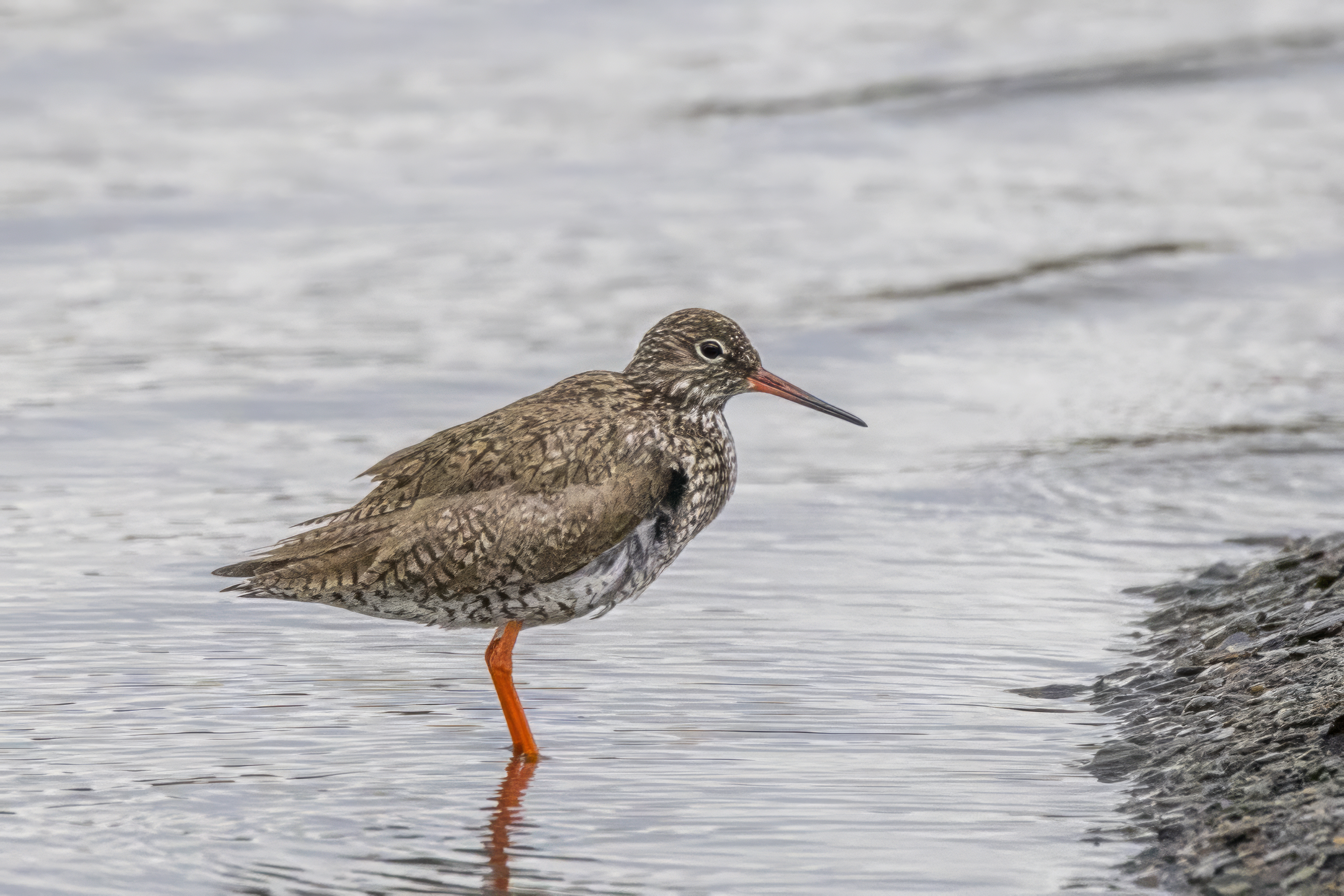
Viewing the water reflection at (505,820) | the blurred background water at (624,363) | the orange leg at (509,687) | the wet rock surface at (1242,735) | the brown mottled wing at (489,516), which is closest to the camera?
the wet rock surface at (1242,735)

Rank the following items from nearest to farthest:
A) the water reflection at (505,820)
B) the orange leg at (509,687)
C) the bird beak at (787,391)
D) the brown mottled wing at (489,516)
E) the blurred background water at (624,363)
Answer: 1. the water reflection at (505,820)
2. the blurred background water at (624,363)
3. the orange leg at (509,687)
4. the brown mottled wing at (489,516)
5. the bird beak at (787,391)

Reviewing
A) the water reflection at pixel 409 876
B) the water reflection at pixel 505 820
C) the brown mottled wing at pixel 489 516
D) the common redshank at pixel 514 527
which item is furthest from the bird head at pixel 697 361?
the water reflection at pixel 409 876

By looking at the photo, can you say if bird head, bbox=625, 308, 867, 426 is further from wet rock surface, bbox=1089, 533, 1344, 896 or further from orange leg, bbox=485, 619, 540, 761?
wet rock surface, bbox=1089, 533, 1344, 896

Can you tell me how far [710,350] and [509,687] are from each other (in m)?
1.40

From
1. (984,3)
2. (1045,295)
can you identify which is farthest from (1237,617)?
(984,3)

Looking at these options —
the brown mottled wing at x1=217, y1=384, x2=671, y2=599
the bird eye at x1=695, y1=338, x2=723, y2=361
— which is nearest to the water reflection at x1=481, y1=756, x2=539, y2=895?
the brown mottled wing at x1=217, y1=384, x2=671, y2=599

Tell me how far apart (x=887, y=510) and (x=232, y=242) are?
256 inches

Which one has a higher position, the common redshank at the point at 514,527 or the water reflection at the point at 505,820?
the common redshank at the point at 514,527

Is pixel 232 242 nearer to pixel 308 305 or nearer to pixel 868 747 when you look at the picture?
pixel 308 305

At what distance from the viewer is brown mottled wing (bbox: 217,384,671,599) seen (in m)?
5.89

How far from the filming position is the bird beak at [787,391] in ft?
21.9

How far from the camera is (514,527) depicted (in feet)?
19.3

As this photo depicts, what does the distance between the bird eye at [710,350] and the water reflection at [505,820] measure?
160 centimetres

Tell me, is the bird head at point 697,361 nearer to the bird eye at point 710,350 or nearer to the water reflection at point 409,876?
the bird eye at point 710,350
